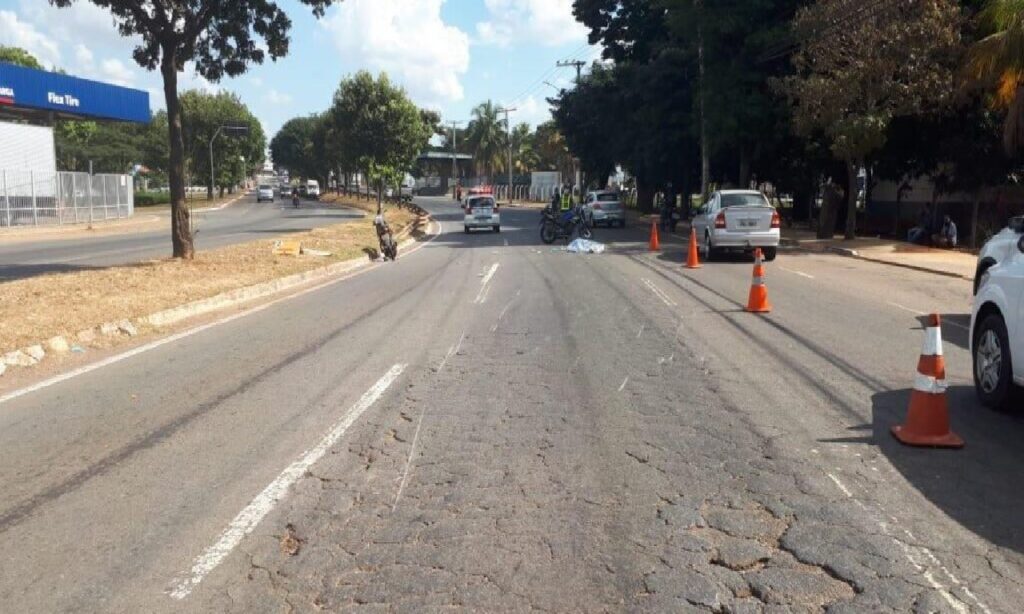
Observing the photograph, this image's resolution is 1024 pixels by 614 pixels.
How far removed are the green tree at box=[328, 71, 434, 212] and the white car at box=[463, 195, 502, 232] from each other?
1397 centimetres

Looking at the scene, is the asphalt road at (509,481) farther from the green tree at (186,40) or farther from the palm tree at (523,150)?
the palm tree at (523,150)

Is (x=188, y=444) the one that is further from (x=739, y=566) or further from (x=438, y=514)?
(x=739, y=566)

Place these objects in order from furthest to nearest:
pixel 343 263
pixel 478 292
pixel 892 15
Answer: pixel 892 15 → pixel 343 263 → pixel 478 292

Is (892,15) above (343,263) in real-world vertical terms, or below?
above

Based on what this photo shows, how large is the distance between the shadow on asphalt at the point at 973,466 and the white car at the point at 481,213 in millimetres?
30407

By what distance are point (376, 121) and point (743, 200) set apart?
3305 cm

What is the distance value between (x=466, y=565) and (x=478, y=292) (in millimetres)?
11665

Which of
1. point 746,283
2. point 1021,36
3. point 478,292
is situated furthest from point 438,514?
point 1021,36

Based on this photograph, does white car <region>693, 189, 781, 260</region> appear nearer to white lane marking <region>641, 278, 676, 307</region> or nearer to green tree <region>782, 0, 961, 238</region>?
white lane marking <region>641, 278, 676, 307</region>

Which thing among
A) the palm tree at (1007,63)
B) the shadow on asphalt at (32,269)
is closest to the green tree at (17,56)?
the shadow on asphalt at (32,269)

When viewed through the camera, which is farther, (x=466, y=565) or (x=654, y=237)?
(x=654, y=237)

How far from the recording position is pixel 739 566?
166 inches

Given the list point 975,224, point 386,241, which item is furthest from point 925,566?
point 975,224

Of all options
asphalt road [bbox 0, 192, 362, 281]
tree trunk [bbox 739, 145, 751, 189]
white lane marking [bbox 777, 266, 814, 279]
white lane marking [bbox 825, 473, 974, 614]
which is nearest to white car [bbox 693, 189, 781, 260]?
white lane marking [bbox 777, 266, 814, 279]
